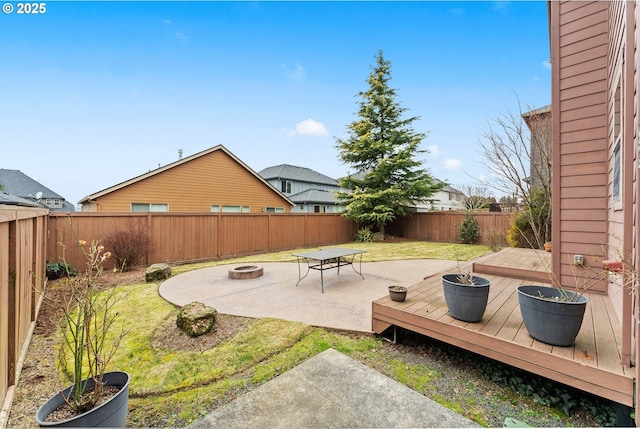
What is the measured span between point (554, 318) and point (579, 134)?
2.76 meters

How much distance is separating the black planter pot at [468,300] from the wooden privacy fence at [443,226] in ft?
34.1

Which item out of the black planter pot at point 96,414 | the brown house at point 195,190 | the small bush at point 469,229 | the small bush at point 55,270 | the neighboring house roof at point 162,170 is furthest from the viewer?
the small bush at point 469,229

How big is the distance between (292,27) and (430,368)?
8798mm

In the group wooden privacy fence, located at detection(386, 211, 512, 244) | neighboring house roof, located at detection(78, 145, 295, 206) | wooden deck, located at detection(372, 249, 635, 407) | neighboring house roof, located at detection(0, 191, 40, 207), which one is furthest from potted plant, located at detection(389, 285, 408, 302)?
neighboring house roof, located at detection(78, 145, 295, 206)

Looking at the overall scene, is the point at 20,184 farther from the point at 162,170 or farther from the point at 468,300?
the point at 468,300

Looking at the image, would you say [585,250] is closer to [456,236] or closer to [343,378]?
[343,378]

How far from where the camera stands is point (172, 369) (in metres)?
2.68

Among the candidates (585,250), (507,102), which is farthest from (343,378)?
(507,102)

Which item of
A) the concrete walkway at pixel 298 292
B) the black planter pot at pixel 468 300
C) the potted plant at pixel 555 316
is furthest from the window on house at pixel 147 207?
the potted plant at pixel 555 316

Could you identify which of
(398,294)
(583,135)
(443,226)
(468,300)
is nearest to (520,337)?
(468,300)

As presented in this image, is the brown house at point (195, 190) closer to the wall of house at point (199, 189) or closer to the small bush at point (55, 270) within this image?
the wall of house at point (199, 189)

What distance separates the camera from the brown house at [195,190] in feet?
36.4

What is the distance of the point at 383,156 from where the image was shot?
49.2ft

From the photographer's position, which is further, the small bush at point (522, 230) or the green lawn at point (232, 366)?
the small bush at point (522, 230)
